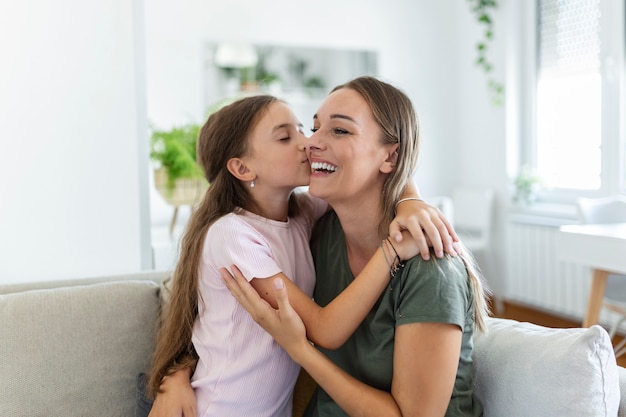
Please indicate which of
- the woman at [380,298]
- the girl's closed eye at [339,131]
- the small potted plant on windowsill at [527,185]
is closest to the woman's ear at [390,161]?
the woman at [380,298]

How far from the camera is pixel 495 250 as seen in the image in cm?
477

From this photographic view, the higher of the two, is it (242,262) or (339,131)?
(339,131)

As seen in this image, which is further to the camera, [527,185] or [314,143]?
[527,185]

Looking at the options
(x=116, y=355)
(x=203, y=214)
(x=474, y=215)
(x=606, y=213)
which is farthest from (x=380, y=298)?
(x=474, y=215)

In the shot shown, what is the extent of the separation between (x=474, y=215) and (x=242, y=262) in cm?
358

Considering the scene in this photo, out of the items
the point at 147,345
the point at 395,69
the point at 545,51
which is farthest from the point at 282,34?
the point at 147,345

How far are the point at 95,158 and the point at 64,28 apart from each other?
373 mm

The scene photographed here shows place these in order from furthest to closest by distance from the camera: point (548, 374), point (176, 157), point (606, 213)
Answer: point (606, 213) → point (176, 157) → point (548, 374)

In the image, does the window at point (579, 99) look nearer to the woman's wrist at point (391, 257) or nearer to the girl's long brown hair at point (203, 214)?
the girl's long brown hair at point (203, 214)

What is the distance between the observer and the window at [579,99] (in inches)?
153

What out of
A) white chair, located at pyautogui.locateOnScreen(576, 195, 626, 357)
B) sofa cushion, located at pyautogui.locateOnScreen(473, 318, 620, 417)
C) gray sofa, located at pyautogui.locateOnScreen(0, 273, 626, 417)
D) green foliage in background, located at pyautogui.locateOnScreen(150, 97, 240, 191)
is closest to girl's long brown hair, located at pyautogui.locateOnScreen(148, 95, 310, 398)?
gray sofa, located at pyautogui.locateOnScreen(0, 273, 626, 417)

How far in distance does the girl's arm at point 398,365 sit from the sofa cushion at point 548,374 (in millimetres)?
131

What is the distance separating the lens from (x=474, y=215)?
4777 mm

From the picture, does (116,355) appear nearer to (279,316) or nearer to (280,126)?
(279,316)
